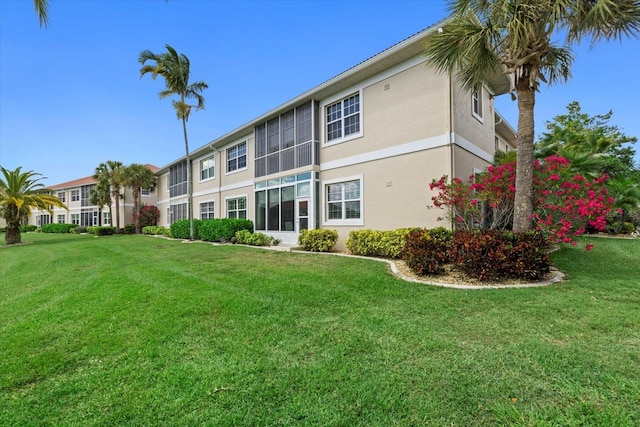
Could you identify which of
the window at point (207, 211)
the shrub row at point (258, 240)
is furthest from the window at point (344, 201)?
the window at point (207, 211)

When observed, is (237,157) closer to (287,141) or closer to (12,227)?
(287,141)

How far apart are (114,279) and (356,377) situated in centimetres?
702

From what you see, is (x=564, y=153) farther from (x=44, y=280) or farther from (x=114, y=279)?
(x=44, y=280)

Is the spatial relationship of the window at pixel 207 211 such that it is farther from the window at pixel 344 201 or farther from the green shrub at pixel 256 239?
the window at pixel 344 201

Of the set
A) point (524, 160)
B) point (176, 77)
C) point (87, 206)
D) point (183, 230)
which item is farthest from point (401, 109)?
point (87, 206)

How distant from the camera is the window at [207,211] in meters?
22.6

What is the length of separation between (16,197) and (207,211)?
12591mm

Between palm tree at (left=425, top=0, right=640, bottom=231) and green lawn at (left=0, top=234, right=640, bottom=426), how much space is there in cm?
363

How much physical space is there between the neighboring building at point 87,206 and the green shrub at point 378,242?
31231 mm

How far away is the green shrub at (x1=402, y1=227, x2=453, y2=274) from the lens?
717 cm

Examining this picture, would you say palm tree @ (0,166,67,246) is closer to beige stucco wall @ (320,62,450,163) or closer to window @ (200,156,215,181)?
window @ (200,156,215,181)

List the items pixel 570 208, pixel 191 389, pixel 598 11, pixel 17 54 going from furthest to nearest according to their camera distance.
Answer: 1. pixel 17 54
2. pixel 570 208
3. pixel 598 11
4. pixel 191 389

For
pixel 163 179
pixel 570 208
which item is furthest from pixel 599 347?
pixel 163 179

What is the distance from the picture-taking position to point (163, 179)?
104ft
